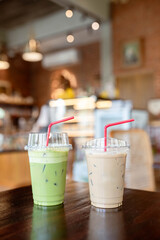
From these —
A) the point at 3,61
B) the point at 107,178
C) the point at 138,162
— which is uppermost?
the point at 3,61

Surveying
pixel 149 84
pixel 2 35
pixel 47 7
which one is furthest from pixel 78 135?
pixel 2 35

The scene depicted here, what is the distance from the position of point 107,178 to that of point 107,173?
16mm

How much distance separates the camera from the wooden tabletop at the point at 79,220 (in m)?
0.68

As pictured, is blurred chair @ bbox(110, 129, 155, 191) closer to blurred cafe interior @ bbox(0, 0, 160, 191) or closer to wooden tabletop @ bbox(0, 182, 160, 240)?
blurred cafe interior @ bbox(0, 0, 160, 191)

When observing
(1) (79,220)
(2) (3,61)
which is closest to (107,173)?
(1) (79,220)

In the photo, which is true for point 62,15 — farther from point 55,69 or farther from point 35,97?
point 35,97

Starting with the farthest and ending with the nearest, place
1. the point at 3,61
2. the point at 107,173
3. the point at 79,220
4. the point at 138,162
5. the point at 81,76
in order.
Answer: the point at 81,76
the point at 3,61
the point at 138,162
the point at 107,173
the point at 79,220

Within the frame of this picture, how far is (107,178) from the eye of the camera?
35.4 inches

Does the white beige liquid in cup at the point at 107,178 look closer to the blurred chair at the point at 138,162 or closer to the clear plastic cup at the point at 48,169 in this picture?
the clear plastic cup at the point at 48,169

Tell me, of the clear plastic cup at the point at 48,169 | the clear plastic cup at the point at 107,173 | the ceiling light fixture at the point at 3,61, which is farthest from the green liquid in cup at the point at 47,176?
the ceiling light fixture at the point at 3,61

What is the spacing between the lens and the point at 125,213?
850 millimetres

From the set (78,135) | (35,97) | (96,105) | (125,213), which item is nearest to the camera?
(125,213)

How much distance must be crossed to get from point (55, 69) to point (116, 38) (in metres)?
2.83

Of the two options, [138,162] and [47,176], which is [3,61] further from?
[47,176]
